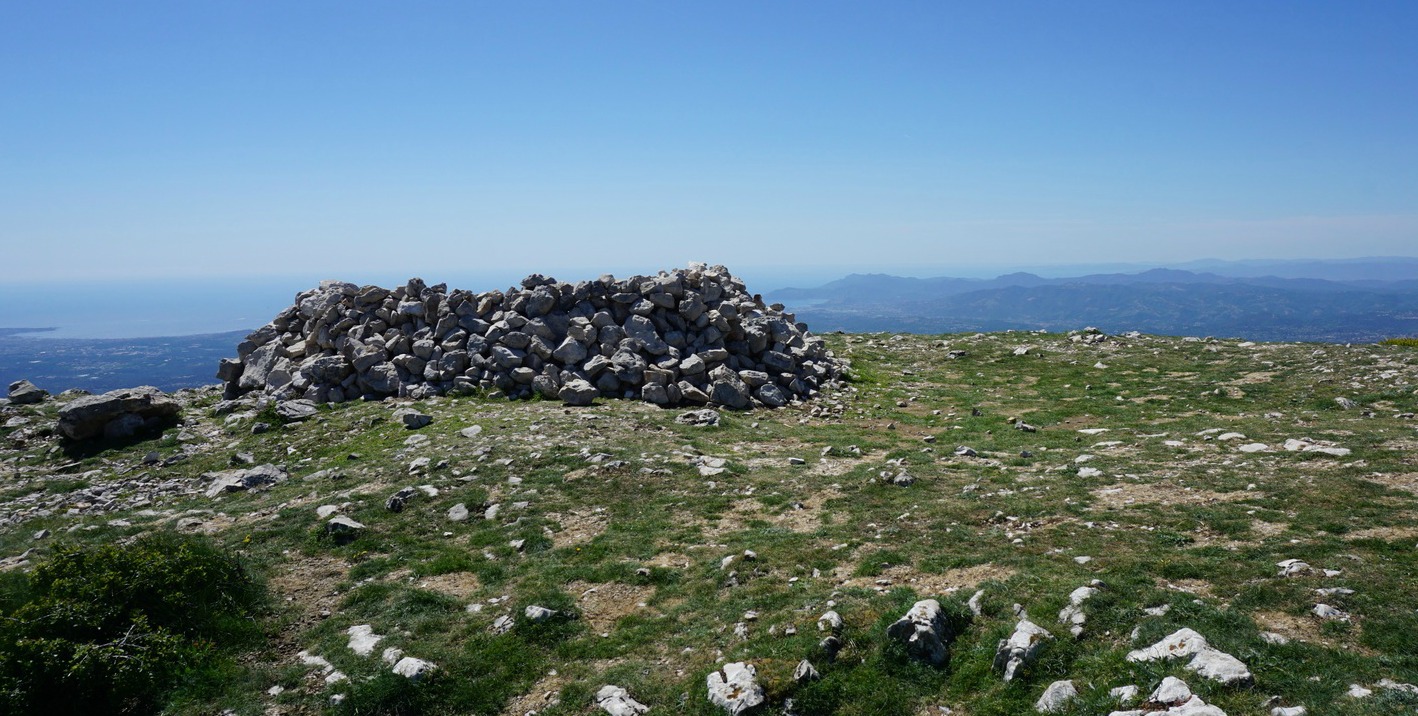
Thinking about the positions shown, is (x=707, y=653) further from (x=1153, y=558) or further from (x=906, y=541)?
(x=1153, y=558)

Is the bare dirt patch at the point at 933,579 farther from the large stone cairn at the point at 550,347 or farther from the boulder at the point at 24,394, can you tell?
the boulder at the point at 24,394

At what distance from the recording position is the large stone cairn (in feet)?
89.1

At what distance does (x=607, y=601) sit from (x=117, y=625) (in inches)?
298

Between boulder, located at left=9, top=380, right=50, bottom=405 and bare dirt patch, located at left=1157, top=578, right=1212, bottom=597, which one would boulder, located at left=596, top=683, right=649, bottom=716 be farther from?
boulder, located at left=9, top=380, right=50, bottom=405

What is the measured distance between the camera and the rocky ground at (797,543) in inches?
337

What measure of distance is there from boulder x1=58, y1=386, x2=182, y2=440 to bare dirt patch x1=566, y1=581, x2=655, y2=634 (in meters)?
22.4

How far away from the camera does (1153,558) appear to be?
1091 cm

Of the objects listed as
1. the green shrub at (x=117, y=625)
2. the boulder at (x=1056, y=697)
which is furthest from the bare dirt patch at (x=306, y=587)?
the boulder at (x=1056, y=697)

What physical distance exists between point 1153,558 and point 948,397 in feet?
59.8

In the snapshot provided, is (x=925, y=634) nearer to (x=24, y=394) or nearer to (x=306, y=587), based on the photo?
(x=306, y=587)

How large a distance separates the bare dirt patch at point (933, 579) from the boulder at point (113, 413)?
2717cm

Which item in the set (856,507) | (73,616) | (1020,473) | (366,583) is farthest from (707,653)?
(1020,473)

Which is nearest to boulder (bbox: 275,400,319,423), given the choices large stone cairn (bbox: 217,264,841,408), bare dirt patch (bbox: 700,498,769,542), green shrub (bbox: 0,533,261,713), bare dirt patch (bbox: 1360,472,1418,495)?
large stone cairn (bbox: 217,264,841,408)

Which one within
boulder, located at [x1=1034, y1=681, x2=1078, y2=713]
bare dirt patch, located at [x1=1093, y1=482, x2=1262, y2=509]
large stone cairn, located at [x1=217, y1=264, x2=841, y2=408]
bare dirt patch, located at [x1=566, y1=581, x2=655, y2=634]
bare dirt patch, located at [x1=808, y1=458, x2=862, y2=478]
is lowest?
bare dirt patch, located at [x1=566, y1=581, x2=655, y2=634]
